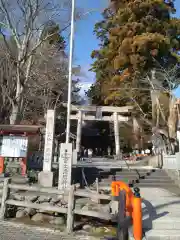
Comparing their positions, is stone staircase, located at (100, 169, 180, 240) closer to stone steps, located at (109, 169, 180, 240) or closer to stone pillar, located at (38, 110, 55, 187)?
stone steps, located at (109, 169, 180, 240)

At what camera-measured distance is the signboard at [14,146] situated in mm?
10352

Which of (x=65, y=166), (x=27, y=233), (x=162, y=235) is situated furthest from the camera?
(x=65, y=166)

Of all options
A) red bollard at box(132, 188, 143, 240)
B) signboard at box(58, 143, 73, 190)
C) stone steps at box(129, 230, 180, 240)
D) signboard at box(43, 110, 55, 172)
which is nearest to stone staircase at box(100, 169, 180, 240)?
stone steps at box(129, 230, 180, 240)

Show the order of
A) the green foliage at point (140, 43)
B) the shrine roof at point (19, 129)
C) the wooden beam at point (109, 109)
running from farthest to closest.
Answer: the wooden beam at point (109, 109) < the green foliage at point (140, 43) < the shrine roof at point (19, 129)

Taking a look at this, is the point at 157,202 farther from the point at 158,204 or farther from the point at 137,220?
the point at 137,220

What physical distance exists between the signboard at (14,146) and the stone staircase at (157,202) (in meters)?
3.85

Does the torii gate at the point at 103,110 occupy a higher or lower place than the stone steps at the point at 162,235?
higher

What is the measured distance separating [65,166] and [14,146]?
3.02 meters

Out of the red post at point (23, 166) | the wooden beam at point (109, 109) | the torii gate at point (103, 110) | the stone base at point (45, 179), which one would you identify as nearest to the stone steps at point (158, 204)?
the stone base at point (45, 179)

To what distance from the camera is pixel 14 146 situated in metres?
10.4

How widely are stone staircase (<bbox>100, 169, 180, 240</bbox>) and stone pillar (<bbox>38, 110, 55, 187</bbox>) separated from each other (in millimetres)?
2464

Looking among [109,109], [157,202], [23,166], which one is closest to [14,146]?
[23,166]

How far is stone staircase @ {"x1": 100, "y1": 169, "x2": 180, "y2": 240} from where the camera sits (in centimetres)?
518

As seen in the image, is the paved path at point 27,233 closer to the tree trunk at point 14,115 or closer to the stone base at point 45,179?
the stone base at point 45,179
